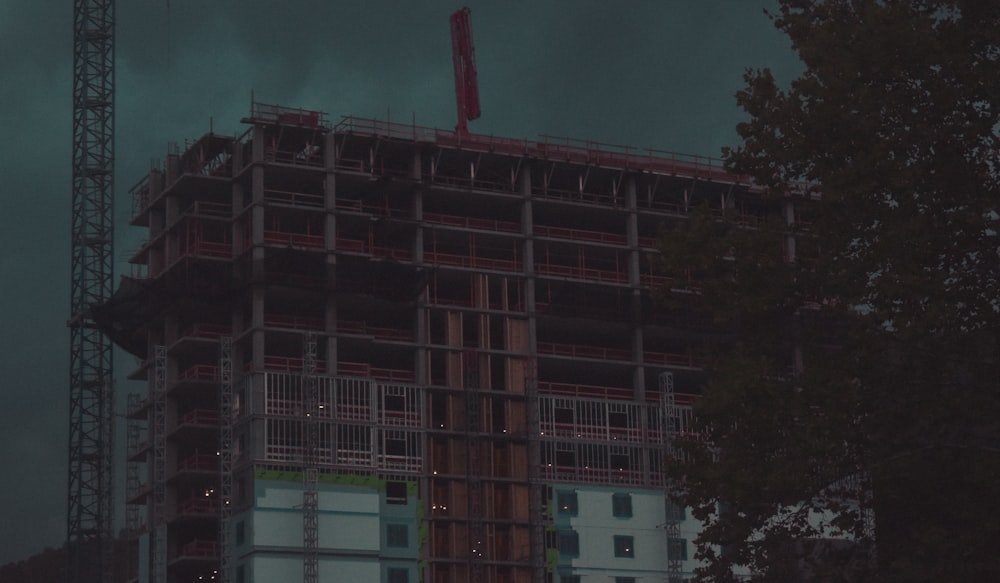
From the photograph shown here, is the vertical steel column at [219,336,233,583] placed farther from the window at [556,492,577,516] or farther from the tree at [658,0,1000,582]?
the tree at [658,0,1000,582]

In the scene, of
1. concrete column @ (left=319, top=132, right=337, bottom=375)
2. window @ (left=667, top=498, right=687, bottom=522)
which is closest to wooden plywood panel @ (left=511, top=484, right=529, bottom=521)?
window @ (left=667, top=498, right=687, bottom=522)

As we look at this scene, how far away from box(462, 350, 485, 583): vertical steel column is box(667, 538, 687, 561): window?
51.1 ft

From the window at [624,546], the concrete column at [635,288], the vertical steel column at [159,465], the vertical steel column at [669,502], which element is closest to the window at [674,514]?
the vertical steel column at [669,502]

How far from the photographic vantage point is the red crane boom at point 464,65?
170 metres

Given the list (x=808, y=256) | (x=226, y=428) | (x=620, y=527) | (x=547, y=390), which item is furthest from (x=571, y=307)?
(x=808, y=256)

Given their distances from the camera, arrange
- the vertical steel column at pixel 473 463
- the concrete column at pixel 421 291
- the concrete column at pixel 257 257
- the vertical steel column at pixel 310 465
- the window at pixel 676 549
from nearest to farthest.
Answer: the vertical steel column at pixel 310 465 → the concrete column at pixel 257 257 → the vertical steel column at pixel 473 463 → the window at pixel 676 549 → the concrete column at pixel 421 291

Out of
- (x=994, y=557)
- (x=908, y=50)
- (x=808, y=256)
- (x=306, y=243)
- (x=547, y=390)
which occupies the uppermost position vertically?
(x=306, y=243)

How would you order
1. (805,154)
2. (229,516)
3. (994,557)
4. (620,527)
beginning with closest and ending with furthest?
(994,557) → (805,154) → (229,516) → (620,527)

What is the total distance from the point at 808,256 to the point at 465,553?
96.2 metres

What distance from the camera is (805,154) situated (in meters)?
58.5

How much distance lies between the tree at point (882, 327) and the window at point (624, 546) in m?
98.1

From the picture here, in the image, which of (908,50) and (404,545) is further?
(404,545)

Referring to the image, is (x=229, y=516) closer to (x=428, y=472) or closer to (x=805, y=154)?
(x=428, y=472)

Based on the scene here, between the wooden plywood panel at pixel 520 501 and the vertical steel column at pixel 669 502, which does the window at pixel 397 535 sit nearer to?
the wooden plywood panel at pixel 520 501
